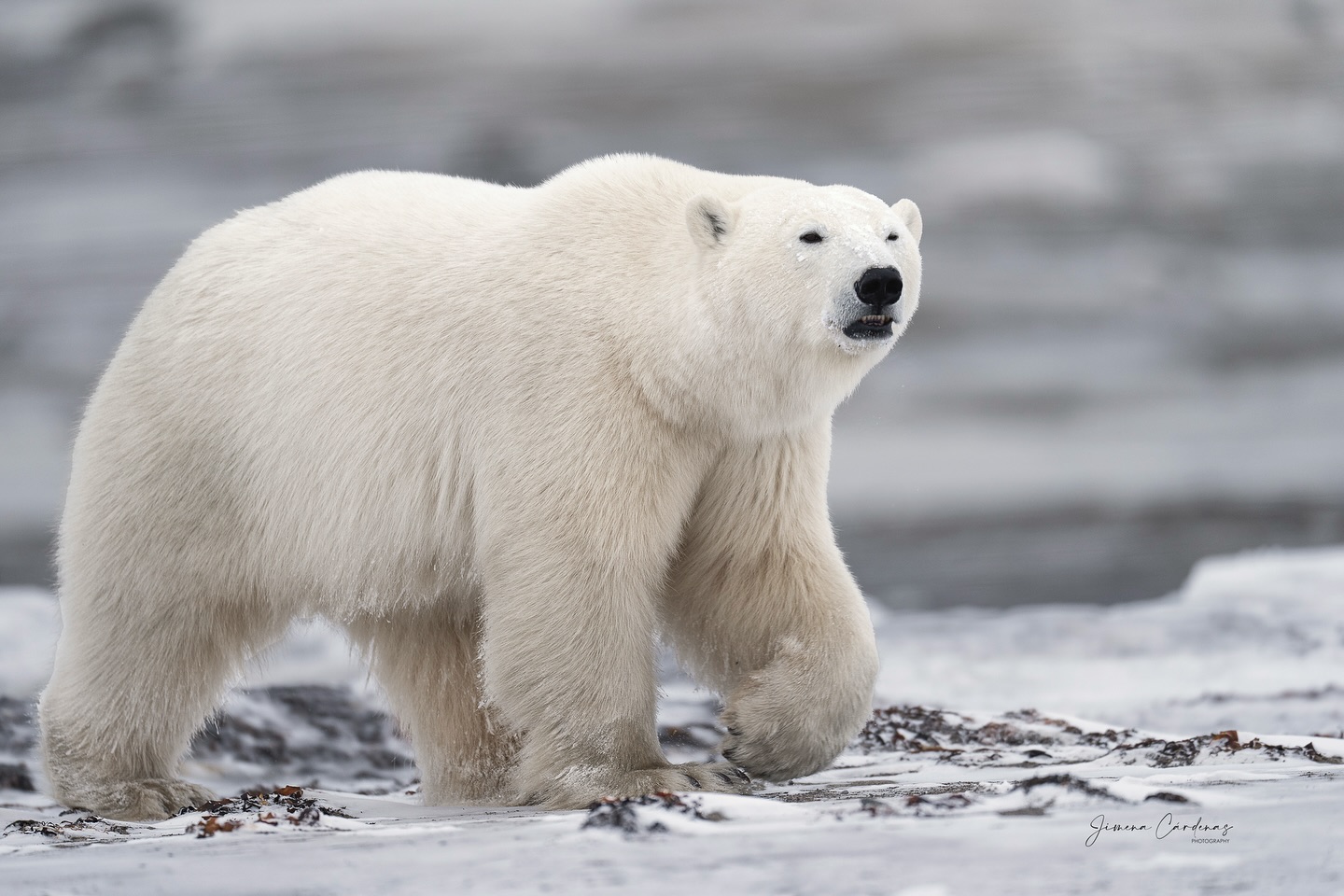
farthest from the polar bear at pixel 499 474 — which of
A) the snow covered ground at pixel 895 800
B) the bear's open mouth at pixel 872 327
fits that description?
the snow covered ground at pixel 895 800

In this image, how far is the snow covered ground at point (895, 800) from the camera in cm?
270

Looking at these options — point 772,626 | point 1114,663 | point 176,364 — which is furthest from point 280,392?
point 1114,663

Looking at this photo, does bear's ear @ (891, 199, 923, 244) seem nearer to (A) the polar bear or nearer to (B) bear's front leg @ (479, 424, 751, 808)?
(A) the polar bear

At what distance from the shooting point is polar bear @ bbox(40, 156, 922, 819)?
3859 millimetres

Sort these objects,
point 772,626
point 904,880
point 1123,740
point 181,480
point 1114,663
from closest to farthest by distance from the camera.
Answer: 1. point 904,880
2. point 772,626
3. point 181,480
4. point 1123,740
5. point 1114,663

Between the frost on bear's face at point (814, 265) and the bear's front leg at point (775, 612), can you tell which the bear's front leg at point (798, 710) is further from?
the frost on bear's face at point (814, 265)

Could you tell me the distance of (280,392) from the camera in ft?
14.4

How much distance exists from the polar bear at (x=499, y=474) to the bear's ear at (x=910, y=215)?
1 cm

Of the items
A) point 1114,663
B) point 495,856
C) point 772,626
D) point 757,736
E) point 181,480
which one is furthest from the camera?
point 1114,663

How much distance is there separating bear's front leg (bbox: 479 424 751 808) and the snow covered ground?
0.61ft

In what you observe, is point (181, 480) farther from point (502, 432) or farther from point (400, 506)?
point (502, 432)

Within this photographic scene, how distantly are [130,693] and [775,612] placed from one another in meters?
2.08

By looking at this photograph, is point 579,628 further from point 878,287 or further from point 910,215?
point 910,215

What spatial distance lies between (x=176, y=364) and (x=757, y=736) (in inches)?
86.8
